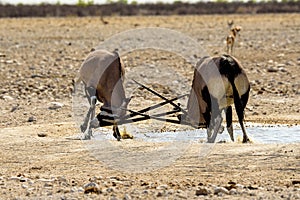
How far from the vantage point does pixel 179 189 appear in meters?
8.64

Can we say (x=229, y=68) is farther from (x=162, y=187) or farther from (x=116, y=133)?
(x=162, y=187)

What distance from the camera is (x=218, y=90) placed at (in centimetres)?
1237

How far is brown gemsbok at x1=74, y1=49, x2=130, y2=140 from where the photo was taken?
12656 millimetres


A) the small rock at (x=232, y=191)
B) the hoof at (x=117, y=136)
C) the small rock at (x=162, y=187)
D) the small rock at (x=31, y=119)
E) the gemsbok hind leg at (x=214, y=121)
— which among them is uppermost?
the small rock at (x=232, y=191)

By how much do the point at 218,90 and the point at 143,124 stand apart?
112 inches

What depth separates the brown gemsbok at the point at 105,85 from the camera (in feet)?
41.5

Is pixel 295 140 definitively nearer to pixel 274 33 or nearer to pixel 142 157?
pixel 142 157

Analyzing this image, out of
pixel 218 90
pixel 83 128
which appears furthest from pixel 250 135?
pixel 83 128

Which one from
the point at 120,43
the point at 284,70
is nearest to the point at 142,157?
the point at 284,70

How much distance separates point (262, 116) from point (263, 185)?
7.16 m

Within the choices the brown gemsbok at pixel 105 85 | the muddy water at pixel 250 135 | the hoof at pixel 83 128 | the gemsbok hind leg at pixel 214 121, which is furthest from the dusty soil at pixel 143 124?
the gemsbok hind leg at pixel 214 121

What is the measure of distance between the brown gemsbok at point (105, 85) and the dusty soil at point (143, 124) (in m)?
0.53

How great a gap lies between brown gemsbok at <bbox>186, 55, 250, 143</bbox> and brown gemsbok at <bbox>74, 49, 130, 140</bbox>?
1.10 meters

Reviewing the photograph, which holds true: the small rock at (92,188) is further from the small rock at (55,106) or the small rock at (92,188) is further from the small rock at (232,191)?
the small rock at (55,106)
